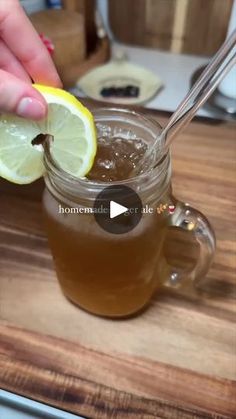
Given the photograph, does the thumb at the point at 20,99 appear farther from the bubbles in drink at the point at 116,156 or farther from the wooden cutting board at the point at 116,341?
the wooden cutting board at the point at 116,341

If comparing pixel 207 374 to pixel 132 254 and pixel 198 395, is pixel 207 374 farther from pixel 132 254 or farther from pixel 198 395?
pixel 132 254

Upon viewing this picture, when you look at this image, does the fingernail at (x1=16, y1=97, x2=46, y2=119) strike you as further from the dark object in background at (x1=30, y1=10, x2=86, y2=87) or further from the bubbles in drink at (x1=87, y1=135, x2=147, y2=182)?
the dark object in background at (x1=30, y1=10, x2=86, y2=87)

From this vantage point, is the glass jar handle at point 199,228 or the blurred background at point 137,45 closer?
the glass jar handle at point 199,228

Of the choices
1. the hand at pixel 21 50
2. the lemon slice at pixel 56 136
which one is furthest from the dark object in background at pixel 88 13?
the lemon slice at pixel 56 136

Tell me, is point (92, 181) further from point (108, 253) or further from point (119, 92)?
point (119, 92)

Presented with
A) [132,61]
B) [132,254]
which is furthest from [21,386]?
[132,61]

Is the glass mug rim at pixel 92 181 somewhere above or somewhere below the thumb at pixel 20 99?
below

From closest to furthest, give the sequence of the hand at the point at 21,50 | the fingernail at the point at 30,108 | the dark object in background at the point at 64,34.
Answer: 1. the fingernail at the point at 30,108
2. the hand at the point at 21,50
3. the dark object in background at the point at 64,34
